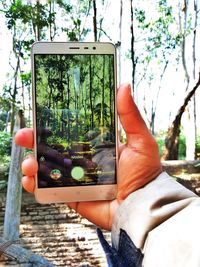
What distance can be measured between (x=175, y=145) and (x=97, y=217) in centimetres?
215

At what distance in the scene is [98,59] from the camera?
0.52m

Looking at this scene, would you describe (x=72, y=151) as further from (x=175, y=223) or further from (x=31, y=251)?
(x=31, y=251)

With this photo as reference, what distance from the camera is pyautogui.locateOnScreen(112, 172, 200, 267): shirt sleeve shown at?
29 cm

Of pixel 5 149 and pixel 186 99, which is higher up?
pixel 186 99

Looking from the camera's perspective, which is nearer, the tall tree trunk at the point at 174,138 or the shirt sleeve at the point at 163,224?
the shirt sleeve at the point at 163,224

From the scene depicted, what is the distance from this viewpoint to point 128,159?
0.51 meters

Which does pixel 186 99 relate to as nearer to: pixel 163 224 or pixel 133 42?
pixel 133 42

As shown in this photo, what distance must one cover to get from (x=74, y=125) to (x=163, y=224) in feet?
0.69

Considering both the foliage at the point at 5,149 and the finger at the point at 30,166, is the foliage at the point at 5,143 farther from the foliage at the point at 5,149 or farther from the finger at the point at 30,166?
the finger at the point at 30,166

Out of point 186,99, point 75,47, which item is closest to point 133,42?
point 186,99

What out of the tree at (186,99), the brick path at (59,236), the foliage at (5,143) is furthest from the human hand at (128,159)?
the tree at (186,99)

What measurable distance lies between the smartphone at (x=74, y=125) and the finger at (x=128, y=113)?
0.01 meters

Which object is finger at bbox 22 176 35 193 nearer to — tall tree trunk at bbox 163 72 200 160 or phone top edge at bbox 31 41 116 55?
phone top edge at bbox 31 41 116 55

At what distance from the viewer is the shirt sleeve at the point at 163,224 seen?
289 mm
